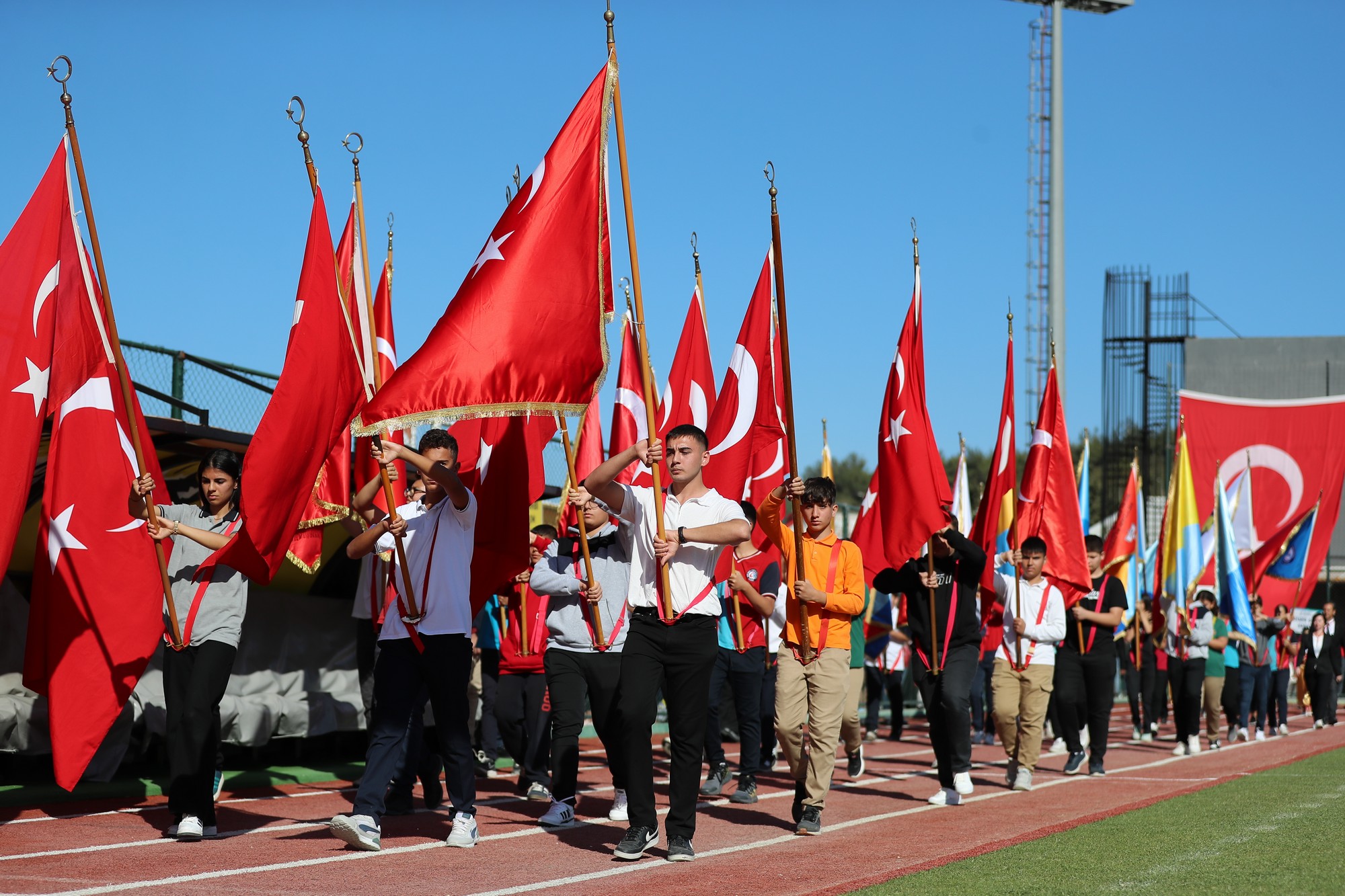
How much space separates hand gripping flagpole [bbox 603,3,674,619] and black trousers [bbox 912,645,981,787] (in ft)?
12.7

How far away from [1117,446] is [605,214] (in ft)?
93.4

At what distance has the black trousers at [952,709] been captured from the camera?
11.2 meters

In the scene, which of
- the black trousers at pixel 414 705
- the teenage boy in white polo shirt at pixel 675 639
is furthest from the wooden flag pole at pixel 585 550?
the black trousers at pixel 414 705

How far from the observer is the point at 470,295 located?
7.88 meters

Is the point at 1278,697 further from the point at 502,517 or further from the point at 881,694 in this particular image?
the point at 502,517

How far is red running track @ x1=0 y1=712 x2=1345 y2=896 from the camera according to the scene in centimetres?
706

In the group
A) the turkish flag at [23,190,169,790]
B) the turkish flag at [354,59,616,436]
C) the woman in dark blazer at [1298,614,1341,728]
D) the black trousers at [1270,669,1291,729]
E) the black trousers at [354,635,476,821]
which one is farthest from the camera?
the woman in dark blazer at [1298,614,1341,728]

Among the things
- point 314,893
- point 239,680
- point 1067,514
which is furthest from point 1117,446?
point 314,893

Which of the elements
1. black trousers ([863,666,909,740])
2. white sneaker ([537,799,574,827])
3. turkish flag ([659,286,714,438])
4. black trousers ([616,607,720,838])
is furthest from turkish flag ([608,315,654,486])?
black trousers ([863,666,909,740])

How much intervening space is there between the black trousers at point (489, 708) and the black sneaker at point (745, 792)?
2.12 m

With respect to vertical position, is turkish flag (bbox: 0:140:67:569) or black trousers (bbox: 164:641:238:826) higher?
turkish flag (bbox: 0:140:67:569)

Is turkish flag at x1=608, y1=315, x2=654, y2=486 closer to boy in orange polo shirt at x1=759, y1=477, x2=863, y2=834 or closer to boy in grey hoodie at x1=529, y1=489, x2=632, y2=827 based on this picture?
boy in grey hoodie at x1=529, y1=489, x2=632, y2=827

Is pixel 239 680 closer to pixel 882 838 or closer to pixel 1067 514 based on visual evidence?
pixel 882 838

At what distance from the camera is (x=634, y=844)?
7.83 m
